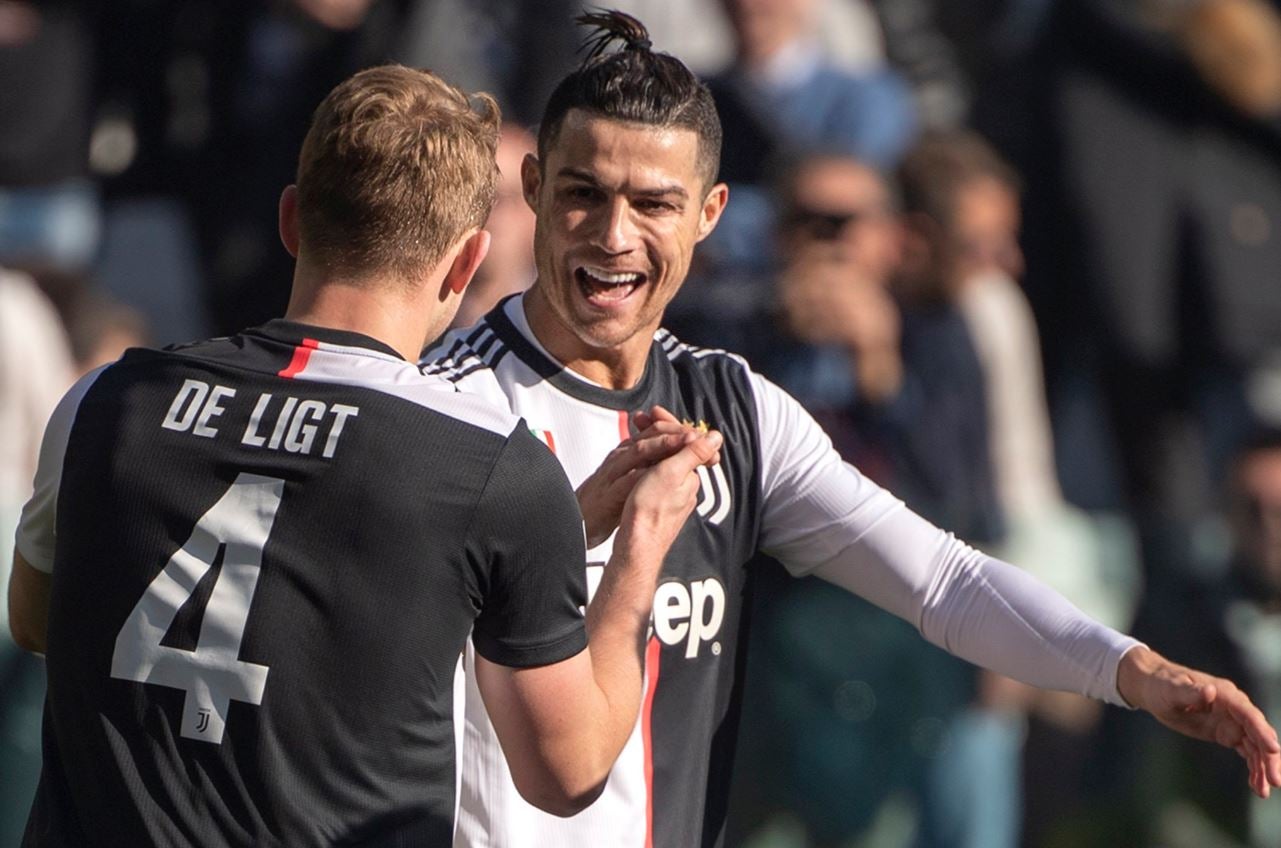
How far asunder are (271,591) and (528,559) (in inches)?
13.3

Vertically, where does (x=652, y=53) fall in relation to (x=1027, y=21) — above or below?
below

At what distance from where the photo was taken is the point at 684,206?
3.33 meters

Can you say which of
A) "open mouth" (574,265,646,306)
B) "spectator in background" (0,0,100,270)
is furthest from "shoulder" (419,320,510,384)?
"spectator in background" (0,0,100,270)

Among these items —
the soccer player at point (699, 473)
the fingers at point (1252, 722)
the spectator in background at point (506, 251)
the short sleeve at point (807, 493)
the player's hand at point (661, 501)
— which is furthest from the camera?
the spectator in background at point (506, 251)

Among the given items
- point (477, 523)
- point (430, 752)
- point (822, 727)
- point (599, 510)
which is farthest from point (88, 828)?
point (822, 727)

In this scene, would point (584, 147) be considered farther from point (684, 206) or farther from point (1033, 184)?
point (1033, 184)

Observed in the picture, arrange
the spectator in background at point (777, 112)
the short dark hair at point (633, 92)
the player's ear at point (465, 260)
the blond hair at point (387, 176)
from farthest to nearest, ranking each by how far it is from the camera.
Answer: the spectator in background at point (777, 112), the short dark hair at point (633, 92), the player's ear at point (465, 260), the blond hair at point (387, 176)

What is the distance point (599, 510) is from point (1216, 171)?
4.50m

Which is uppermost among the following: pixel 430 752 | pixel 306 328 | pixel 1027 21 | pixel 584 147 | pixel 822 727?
pixel 1027 21

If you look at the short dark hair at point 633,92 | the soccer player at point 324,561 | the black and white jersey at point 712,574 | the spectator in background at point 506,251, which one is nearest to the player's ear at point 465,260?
the soccer player at point 324,561

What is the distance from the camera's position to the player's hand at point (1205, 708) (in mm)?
2881

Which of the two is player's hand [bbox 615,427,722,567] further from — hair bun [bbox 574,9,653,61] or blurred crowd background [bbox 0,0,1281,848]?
blurred crowd background [bbox 0,0,1281,848]

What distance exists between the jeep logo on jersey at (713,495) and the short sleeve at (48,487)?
1.28 metres

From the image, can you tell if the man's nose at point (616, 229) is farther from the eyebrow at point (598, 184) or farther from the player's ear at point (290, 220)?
the player's ear at point (290, 220)
